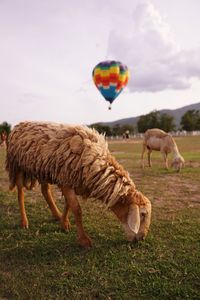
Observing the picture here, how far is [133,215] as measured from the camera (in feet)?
14.9

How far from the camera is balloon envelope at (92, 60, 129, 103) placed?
26953 millimetres

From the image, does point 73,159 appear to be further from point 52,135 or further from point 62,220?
point 62,220

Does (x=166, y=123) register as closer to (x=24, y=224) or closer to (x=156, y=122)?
(x=156, y=122)

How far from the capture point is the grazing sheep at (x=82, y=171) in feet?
15.4

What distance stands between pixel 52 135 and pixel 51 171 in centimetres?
74

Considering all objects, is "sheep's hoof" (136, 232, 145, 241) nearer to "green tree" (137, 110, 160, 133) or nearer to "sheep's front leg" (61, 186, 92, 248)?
"sheep's front leg" (61, 186, 92, 248)

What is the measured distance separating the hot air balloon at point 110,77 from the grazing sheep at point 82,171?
74.3 ft

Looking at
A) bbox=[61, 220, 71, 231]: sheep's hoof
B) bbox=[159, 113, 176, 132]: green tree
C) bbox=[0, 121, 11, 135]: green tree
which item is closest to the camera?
bbox=[61, 220, 71, 231]: sheep's hoof

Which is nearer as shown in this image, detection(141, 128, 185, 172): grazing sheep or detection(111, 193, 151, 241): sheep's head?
detection(111, 193, 151, 241): sheep's head

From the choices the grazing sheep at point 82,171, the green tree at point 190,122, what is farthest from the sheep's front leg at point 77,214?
the green tree at point 190,122

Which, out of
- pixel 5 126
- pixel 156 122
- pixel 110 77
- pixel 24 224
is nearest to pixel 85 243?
pixel 24 224

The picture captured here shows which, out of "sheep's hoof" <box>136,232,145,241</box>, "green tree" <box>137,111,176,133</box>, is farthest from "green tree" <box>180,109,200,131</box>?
"sheep's hoof" <box>136,232,145,241</box>

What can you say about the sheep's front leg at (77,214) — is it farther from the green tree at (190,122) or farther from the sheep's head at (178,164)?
the green tree at (190,122)

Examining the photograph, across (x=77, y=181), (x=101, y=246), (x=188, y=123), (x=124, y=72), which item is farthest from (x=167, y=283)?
(x=188, y=123)
